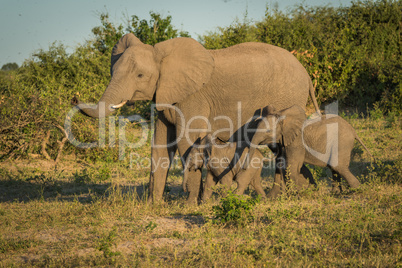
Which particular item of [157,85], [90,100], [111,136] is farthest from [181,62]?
[90,100]

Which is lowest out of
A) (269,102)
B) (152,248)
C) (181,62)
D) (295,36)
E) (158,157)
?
(152,248)

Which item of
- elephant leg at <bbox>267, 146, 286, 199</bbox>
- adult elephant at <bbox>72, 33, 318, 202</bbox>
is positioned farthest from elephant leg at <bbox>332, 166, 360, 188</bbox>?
adult elephant at <bbox>72, 33, 318, 202</bbox>

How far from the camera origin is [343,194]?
7.17m

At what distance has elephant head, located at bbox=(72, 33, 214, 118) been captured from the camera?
21.0 ft

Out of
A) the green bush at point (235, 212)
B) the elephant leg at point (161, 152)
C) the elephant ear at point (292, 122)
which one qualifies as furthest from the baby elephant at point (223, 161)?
the green bush at point (235, 212)

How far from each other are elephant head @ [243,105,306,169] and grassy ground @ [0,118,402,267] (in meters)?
0.87

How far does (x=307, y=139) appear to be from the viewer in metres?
7.61

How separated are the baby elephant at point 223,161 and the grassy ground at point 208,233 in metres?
0.49

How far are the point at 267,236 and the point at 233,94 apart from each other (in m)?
2.55

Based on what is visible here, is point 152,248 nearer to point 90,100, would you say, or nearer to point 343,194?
point 343,194

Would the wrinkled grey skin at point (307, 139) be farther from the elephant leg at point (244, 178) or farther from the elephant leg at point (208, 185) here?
the elephant leg at point (208, 185)

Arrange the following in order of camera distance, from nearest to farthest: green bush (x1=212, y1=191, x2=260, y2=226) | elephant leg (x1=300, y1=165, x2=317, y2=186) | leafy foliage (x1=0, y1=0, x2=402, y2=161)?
1. green bush (x1=212, y1=191, x2=260, y2=226)
2. elephant leg (x1=300, y1=165, x2=317, y2=186)
3. leafy foliage (x1=0, y1=0, x2=402, y2=161)

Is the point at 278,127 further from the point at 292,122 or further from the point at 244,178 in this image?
the point at 244,178

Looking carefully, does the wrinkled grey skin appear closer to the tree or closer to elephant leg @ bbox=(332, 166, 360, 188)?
elephant leg @ bbox=(332, 166, 360, 188)
